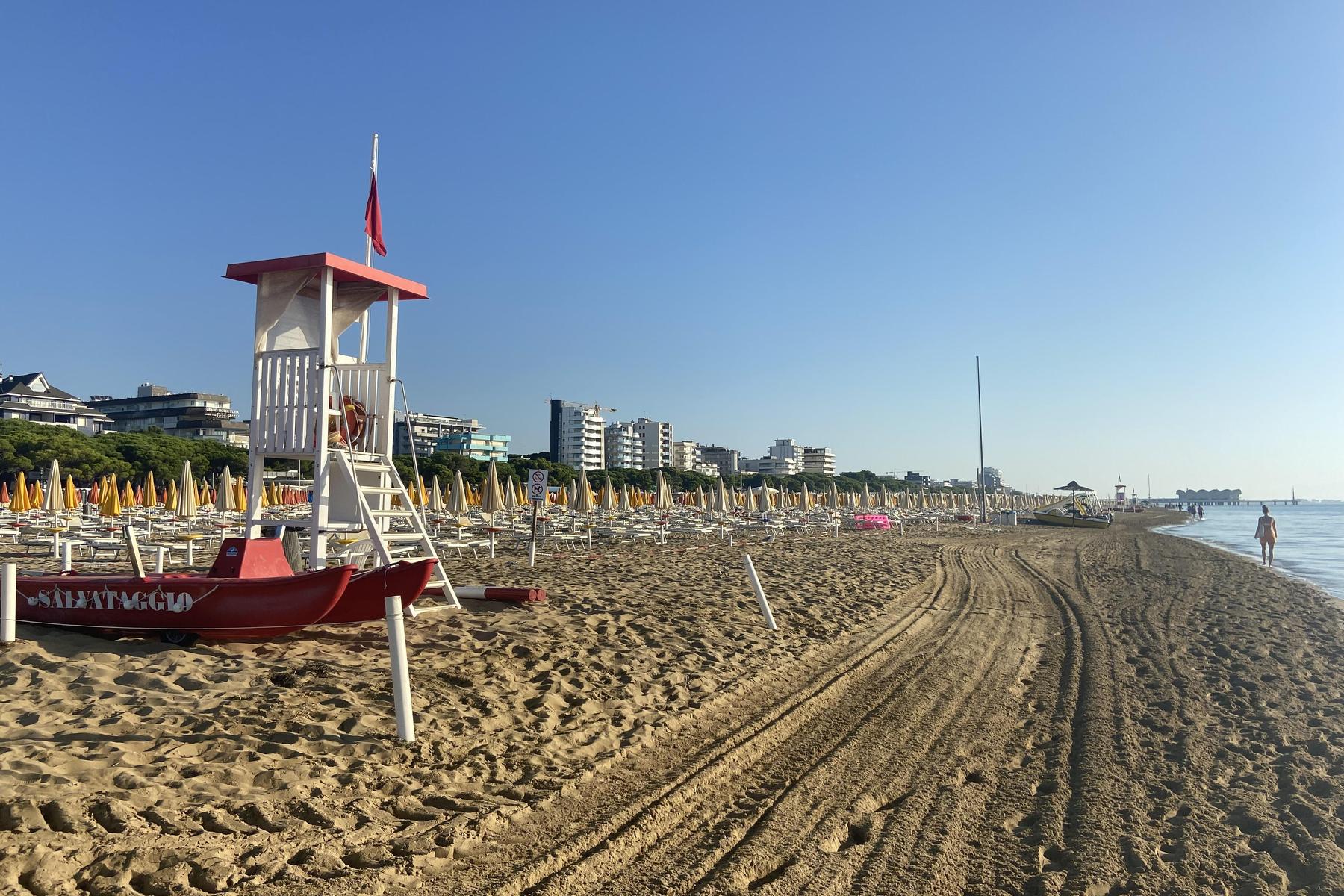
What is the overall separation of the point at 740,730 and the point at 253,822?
309 cm

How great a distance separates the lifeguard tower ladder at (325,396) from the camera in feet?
25.5

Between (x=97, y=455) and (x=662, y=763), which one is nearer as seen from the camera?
(x=662, y=763)

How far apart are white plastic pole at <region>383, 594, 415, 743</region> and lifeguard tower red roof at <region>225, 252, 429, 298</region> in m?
4.45

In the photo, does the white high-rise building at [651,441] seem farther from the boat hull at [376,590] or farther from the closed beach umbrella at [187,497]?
the boat hull at [376,590]

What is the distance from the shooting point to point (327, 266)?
781 centimetres

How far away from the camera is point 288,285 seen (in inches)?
330

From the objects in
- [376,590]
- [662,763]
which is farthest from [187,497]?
[662,763]

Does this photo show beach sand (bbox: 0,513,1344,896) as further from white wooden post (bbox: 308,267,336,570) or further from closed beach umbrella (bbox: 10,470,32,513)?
closed beach umbrella (bbox: 10,470,32,513)

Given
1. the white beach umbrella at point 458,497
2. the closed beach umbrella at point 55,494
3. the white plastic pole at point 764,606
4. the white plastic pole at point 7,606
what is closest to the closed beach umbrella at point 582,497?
the white beach umbrella at point 458,497

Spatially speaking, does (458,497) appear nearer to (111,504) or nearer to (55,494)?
(111,504)

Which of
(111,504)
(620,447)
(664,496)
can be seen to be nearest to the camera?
(111,504)

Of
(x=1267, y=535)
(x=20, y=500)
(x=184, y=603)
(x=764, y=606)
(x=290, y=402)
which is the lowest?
(x=764, y=606)

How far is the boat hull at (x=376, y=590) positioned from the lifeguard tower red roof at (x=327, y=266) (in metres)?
3.22

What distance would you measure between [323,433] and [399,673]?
3831 millimetres
